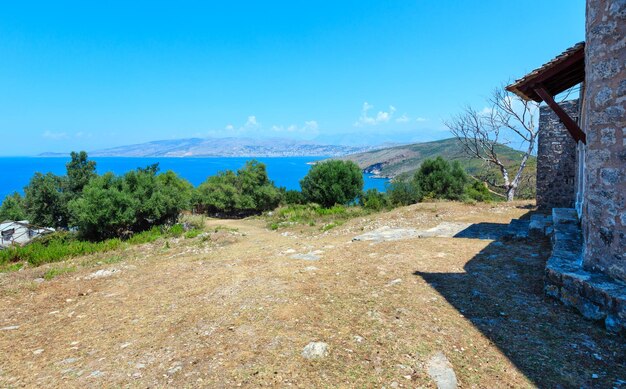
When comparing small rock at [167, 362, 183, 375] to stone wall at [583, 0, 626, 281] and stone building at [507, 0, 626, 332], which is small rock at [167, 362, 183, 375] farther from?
stone wall at [583, 0, 626, 281]

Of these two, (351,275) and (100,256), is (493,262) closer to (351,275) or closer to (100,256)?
(351,275)

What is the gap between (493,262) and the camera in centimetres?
662

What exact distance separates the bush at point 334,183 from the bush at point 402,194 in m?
4.98

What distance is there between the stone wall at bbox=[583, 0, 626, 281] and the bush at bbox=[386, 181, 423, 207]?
46.7 feet

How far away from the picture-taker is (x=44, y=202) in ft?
95.0

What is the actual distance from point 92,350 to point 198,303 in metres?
1.50

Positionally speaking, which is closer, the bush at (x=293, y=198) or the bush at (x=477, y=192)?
the bush at (x=477, y=192)

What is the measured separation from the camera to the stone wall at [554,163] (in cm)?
1306

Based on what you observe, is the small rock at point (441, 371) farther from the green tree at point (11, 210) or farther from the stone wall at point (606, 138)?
the green tree at point (11, 210)

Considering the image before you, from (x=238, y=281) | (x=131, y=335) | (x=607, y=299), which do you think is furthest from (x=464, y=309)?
(x=131, y=335)

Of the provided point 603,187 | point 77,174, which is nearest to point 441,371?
point 603,187

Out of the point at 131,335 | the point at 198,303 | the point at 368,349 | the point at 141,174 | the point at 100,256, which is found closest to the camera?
the point at 368,349

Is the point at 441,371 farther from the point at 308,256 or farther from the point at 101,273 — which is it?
the point at 101,273

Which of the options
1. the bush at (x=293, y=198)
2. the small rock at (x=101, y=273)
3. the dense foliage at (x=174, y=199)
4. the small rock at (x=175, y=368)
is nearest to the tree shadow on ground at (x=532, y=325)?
the small rock at (x=175, y=368)
